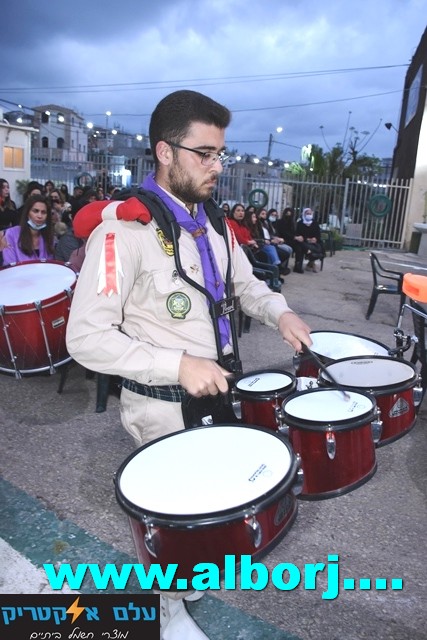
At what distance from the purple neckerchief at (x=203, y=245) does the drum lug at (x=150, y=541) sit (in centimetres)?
73

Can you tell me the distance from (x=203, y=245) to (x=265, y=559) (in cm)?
171

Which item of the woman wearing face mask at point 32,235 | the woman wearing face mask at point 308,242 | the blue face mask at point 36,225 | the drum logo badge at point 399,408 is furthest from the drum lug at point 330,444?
the woman wearing face mask at point 308,242

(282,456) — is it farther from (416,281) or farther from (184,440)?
(416,281)

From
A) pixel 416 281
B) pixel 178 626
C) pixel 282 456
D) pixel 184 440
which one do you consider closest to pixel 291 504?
pixel 282 456

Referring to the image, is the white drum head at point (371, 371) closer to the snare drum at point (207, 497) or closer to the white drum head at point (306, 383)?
the white drum head at point (306, 383)

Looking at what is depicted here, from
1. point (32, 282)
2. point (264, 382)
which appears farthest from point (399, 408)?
point (32, 282)

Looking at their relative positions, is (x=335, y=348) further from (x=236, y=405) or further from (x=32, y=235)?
(x=32, y=235)

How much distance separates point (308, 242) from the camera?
40.2 ft

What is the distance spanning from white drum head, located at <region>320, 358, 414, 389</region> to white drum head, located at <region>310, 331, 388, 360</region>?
13.4 inches

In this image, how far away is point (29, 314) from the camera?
3816 mm

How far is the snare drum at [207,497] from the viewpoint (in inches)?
51.8

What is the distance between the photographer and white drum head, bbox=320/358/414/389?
7.70 feet

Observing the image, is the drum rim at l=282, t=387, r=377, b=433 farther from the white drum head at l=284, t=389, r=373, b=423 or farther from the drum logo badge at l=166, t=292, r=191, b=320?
the drum logo badge at l=166, t=292, r=191, b=320

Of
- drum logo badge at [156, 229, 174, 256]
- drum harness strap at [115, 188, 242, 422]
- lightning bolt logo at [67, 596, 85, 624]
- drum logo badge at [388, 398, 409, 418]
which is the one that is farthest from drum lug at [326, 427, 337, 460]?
lightning bolt logo at [67, 596, 85, 624]
